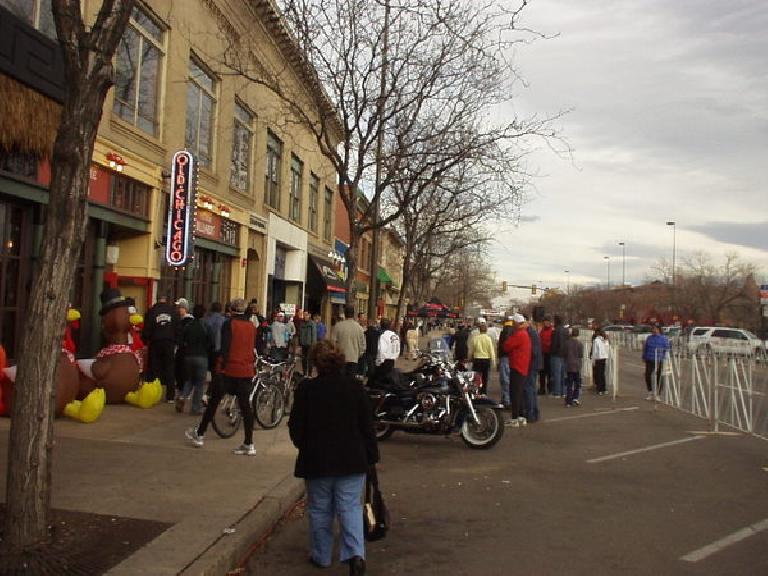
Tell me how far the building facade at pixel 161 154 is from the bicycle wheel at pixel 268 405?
3817mm

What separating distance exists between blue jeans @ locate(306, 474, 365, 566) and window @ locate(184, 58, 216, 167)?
12.8 meters

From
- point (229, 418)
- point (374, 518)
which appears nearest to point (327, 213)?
point (229, 418)

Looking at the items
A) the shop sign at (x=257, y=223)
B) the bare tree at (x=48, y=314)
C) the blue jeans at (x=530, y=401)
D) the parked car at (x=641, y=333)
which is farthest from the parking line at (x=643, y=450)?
the parked car at (x=641, y=333)

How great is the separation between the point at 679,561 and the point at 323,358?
3066 mm

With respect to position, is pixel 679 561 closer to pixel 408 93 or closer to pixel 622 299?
pixel 408 93

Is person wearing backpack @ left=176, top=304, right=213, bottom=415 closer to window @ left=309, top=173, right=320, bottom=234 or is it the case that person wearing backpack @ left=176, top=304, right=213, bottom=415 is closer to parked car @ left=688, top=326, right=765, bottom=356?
window @ left=309, top=173, right=320, bottom=234

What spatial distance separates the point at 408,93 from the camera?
16234 millimetres

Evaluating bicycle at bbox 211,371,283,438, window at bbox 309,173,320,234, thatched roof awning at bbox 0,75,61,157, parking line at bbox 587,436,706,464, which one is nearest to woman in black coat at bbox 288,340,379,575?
bicycle at bbox 211,371,283,438

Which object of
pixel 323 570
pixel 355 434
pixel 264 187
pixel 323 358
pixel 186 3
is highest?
pixel 186 3

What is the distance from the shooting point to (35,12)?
35.8 feet

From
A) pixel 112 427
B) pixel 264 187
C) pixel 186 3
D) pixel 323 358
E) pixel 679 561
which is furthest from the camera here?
pixel 264 187

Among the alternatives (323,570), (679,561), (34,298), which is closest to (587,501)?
(679,561)

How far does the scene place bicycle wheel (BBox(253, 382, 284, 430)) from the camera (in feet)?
35.7

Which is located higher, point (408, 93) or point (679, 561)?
point (408, 93)
